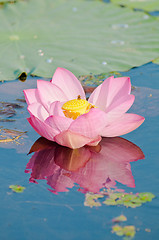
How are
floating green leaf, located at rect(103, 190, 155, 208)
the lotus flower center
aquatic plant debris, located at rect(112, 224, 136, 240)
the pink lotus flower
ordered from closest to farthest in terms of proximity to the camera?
aquatic plant debris, located at rect(112, 224, 136, 240) < floating green leaf, located at rect(103, 190, 155, 208) < the pink lotus flower < the lotus flower center

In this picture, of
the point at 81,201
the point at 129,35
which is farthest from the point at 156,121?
the point at 129,35

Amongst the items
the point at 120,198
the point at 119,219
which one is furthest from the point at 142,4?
the point at 119,219

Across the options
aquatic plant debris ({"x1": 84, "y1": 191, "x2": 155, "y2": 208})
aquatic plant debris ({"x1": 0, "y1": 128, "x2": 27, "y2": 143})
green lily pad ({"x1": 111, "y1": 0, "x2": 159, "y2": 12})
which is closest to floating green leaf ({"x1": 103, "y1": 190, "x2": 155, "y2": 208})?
aquatic plant debris ({"x1": 84, "y1": 191, "x2": 155, "y2": 208})

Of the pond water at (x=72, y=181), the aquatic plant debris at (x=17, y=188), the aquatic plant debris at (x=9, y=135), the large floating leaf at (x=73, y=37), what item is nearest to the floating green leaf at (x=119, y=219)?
the pond water at (x=72, y=181)

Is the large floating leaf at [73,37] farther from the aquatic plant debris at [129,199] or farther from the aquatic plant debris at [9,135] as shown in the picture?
the aquatic plant debris at [129,199]

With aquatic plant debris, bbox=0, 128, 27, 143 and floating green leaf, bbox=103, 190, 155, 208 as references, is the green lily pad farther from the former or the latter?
floating green leaf, bbox=103, 190, 155, 208

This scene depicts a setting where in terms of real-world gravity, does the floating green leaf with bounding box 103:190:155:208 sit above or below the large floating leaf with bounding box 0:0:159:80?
above
